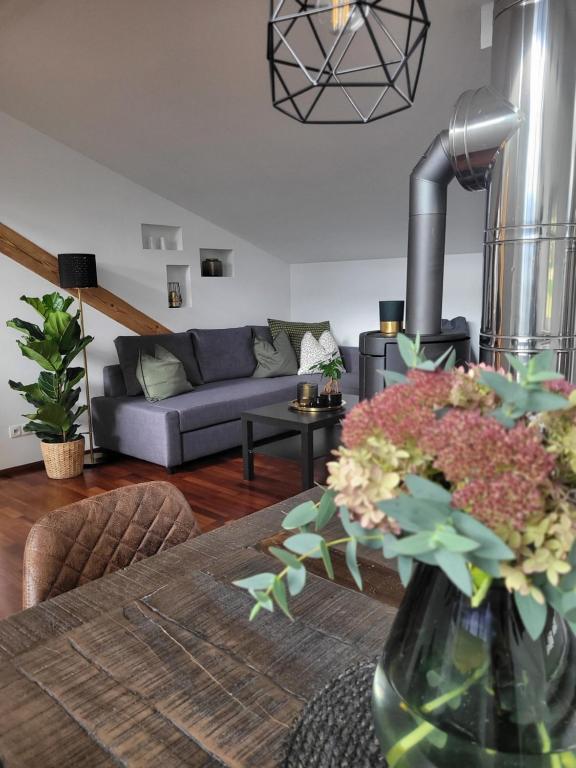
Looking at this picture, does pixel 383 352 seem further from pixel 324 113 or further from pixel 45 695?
pixel 45 695

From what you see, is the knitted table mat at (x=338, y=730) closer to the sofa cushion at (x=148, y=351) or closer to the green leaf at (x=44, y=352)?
the green leaf at (x=44, y=352)

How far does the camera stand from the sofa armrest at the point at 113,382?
14.3ft

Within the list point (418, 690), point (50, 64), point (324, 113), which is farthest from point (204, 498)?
point (418, 690)

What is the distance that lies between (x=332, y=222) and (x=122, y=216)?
5.69 feet

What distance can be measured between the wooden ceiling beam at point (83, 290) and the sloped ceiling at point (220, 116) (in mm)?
812

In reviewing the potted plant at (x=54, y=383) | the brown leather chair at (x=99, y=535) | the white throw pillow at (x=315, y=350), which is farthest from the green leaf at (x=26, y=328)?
the brown leather chair at (x=99, y=535)

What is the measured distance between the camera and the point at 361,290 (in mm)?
5684

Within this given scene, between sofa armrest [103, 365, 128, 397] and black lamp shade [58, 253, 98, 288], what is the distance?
717 mm

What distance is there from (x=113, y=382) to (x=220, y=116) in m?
2.08

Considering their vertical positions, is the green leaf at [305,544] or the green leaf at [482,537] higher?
the green leaf at [482,537]

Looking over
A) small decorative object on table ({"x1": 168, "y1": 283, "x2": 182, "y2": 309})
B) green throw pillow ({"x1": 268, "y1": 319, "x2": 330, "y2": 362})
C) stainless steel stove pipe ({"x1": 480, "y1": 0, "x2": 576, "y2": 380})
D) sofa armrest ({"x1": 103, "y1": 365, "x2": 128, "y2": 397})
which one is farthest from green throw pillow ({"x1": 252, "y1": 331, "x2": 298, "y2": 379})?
stainless steel stove pipe ({"x1": 480, "y1": 0, "x2": 576, "y2": 380})

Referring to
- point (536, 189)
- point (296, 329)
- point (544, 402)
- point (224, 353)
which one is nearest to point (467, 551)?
point (544, 402)

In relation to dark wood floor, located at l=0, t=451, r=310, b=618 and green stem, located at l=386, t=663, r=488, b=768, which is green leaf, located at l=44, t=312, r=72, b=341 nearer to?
dark wood floor, located at l=0, t=451, r=310, b=618

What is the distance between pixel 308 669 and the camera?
2.59 feet
